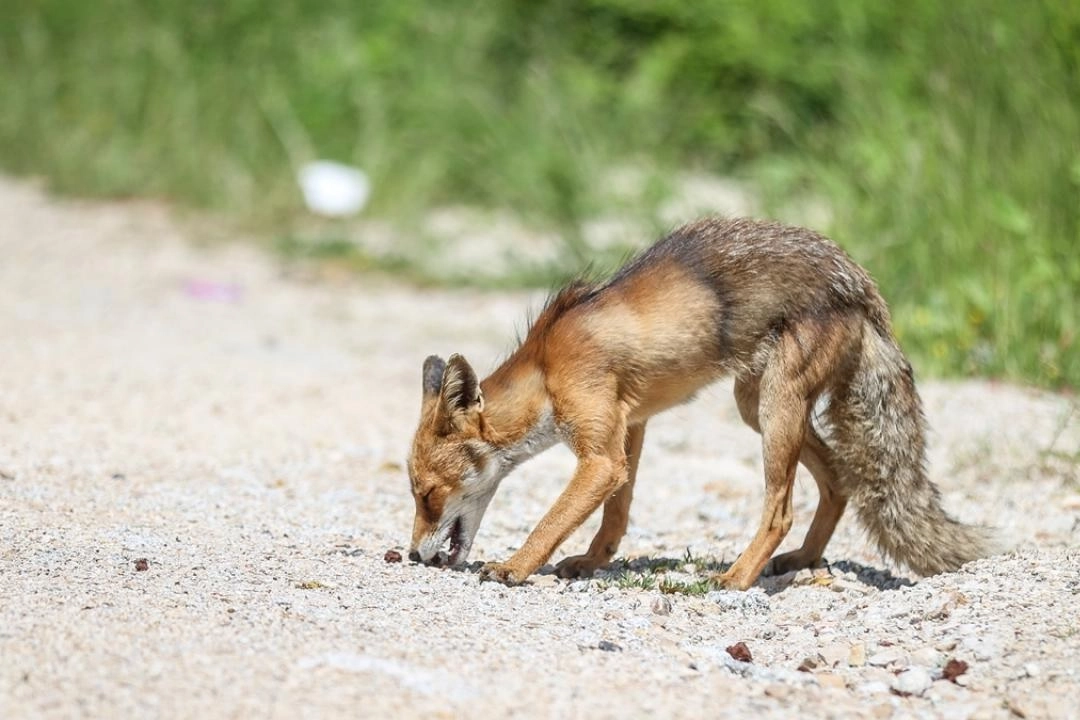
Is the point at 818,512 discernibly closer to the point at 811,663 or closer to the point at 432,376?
the point at 811,663

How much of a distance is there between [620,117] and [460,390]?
791 cm

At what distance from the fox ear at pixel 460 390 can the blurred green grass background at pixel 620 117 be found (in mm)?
4010

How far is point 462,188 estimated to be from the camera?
1431cm

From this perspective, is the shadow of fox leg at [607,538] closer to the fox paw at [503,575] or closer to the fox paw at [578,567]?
the fox paw at [578,567]

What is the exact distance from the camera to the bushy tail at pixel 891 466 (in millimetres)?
5629

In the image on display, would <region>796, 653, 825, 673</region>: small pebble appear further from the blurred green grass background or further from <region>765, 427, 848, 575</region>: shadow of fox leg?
the blurred green grass background

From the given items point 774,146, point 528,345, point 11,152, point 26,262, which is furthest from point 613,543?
point 11,152

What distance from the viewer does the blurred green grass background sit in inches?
356

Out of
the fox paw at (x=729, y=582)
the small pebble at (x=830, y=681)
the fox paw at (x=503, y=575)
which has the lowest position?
the small pebble at (x=830, y=681)

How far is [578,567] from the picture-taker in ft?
19.2

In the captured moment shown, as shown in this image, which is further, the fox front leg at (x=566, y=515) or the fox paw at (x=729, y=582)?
the fox paw at (x=729, y=582)

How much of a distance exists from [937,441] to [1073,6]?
3.17 m

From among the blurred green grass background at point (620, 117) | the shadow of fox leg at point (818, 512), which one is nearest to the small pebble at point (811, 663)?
the shadow of fox leg at point (818, 512)

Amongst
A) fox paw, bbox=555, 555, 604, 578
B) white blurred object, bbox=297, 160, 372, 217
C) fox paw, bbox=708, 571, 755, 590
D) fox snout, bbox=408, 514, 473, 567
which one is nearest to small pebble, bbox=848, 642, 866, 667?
fox paw, bbox=708, 571, 755, 590
